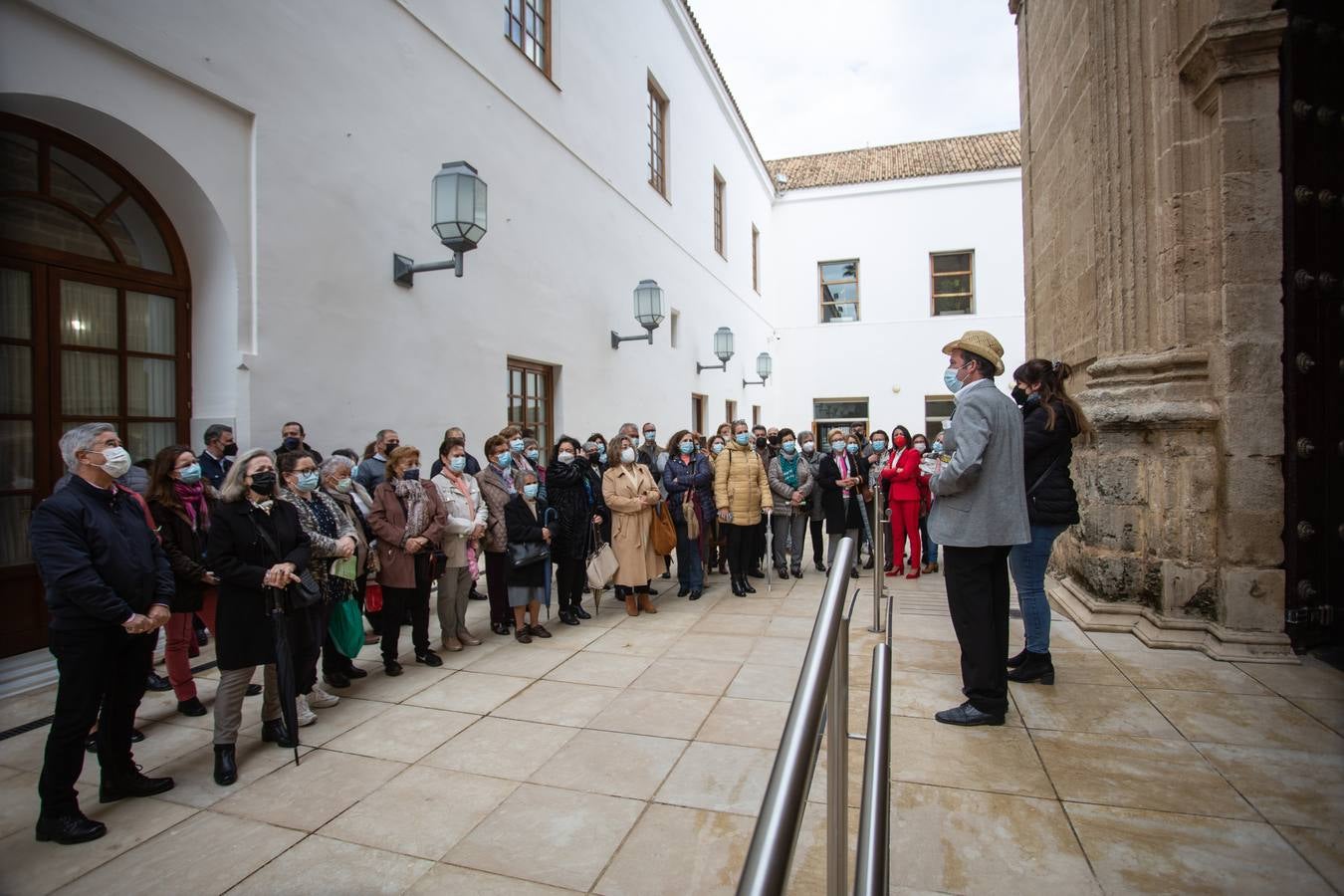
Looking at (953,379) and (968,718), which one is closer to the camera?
(968,718)

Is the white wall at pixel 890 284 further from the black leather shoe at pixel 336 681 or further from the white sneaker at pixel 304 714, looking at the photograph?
the white sneaker at pixel 304 714

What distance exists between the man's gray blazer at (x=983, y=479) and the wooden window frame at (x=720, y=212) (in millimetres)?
14536

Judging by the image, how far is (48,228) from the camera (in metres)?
4.36

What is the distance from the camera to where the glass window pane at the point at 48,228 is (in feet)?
13.7

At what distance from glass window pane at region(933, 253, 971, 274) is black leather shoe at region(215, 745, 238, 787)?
20.7 meters

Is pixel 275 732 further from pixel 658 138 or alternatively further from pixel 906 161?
pixel 906 161

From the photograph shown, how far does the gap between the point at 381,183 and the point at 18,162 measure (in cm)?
256

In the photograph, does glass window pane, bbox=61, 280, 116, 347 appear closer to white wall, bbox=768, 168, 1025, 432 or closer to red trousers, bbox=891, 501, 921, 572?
red trousers, bbox=891, 501, 921, 572

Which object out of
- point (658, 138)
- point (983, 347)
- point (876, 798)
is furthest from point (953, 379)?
point (658, 138)

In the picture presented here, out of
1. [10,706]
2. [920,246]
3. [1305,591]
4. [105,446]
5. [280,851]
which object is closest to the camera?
[280,851]

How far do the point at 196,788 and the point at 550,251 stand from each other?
284 inches

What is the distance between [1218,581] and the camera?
452cm

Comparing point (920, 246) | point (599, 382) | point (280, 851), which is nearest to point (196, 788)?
point (280, 851)

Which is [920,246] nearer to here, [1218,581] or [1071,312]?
[1071,312]
